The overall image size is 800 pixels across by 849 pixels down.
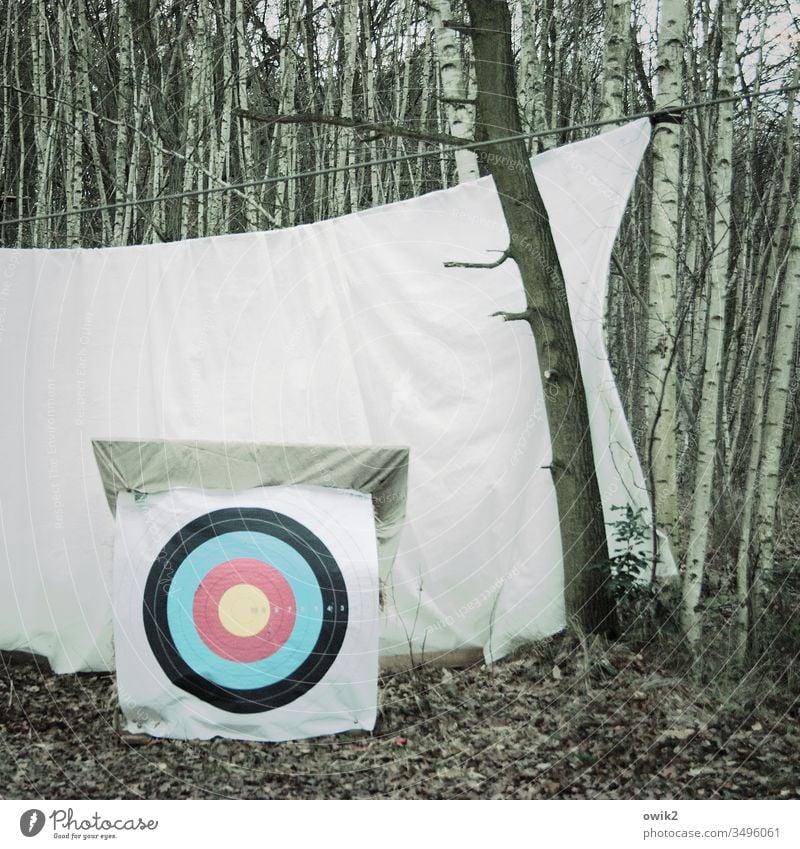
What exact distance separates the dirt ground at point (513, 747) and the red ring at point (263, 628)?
0.23 m

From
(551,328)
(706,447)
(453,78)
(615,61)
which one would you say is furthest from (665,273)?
(615,61)

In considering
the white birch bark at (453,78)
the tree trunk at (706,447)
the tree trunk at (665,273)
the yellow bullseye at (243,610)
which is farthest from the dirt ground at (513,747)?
the white birch bark at (453,78)

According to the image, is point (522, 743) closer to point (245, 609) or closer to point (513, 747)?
point (513, 747)

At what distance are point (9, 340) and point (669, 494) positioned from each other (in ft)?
6.80

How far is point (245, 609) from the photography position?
2.21 m

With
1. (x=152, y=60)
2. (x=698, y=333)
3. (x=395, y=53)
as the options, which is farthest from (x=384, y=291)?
(x=152, y=60)

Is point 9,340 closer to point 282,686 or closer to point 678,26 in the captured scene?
point 282,686

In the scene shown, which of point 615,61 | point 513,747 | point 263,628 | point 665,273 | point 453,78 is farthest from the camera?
point 615,61

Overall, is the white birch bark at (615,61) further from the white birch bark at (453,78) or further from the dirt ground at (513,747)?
the dirt ground at (513,747)

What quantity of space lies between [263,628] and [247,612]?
0.20ft

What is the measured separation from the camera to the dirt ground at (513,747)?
1869 mm

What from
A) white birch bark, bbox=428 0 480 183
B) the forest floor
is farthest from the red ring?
white birch bark, bbox=428 0 480 183

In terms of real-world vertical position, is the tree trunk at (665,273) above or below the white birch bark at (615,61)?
below

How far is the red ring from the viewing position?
2.17 m
